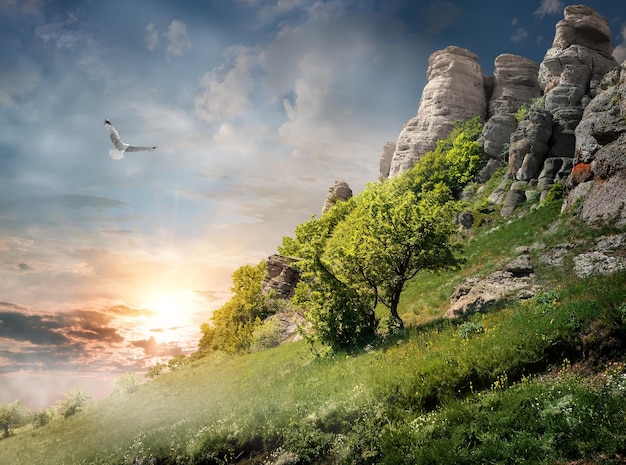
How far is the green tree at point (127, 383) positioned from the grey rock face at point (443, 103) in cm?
6530

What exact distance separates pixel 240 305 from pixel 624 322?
54230 mm

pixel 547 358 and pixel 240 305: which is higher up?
pixel 240 305

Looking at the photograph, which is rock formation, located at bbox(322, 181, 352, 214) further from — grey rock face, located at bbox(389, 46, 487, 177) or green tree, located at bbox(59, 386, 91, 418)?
green tree, located at bbox(59, 386, 91, 418)

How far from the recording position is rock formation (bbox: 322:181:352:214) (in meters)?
100

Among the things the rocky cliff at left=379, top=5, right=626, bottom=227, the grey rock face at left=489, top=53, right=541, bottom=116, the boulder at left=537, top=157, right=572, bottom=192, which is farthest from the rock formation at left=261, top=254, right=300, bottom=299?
the grey rock face at left=489, top=53, right=541, bottom=116

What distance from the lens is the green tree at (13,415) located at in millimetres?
42656

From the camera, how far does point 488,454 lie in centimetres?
859

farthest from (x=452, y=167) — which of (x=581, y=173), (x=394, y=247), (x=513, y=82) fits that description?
(x=394, y=247)

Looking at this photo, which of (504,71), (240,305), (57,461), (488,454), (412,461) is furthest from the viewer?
(504,71)

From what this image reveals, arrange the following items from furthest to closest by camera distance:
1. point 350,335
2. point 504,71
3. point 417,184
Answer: point 504,71, point 417,184, point 350,335

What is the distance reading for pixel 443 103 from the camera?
8569cm

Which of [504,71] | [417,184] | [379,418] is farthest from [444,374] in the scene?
[504,71]

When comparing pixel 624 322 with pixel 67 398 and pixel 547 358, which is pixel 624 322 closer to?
pixel 547 358

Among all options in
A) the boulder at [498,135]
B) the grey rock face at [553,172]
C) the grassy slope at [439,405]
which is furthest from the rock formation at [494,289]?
the boulder at [498,135]
